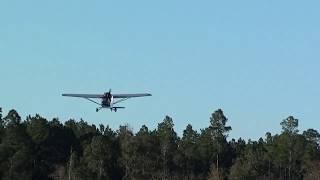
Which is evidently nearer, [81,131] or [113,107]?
[113,107]

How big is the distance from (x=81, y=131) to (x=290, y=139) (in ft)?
139

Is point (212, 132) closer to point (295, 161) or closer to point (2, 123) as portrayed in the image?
point (295, 161)

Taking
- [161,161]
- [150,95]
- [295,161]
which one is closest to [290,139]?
[295,161]

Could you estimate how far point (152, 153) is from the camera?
151 meters

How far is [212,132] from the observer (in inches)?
6865

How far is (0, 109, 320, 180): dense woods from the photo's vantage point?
148250mm

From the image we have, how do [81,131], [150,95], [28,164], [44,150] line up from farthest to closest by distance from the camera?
[81,131] → [44,150] → [28,164] → [150,95]

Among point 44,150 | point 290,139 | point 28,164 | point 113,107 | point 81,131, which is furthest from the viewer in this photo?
point 81,131

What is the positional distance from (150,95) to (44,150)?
242ft

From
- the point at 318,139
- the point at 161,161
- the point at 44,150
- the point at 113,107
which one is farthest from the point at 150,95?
the point at 318,139

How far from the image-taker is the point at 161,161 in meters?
156

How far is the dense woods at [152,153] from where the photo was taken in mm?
148250

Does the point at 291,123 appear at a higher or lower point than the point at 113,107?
higher

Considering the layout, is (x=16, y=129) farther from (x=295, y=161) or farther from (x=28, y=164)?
(x=295, y=161)
